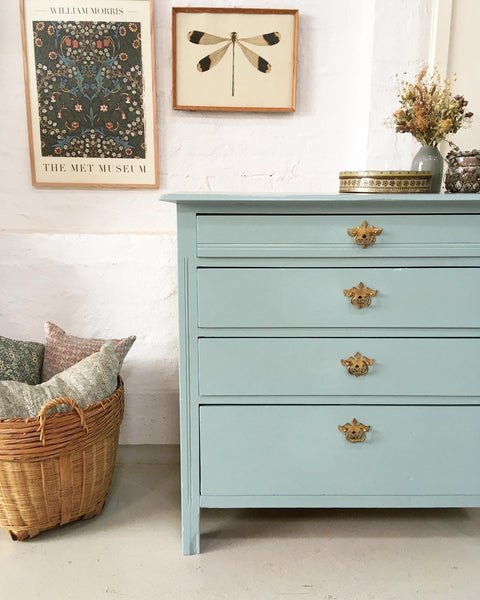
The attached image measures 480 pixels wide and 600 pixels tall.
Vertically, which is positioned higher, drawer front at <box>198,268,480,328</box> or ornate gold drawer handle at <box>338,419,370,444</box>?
drawer front at <box>198,268,480,328</box>

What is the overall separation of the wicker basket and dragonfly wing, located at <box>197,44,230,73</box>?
144 centimetres

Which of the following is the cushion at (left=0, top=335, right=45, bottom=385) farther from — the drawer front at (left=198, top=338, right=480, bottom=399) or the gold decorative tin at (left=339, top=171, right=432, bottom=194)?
the gold decorative tin at (left=339, top=171, right=432, bottom=194)

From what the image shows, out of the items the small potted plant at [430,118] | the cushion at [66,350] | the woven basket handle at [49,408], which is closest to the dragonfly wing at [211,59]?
the small potted plant at [430,118]

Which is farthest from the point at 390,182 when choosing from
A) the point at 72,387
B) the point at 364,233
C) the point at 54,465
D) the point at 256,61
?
the point at 54,465

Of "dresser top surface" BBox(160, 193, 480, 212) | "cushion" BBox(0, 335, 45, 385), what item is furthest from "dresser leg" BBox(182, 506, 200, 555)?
"dresser top surface" BBox(160, 193, 480, 212)

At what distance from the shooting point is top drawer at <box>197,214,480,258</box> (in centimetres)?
160

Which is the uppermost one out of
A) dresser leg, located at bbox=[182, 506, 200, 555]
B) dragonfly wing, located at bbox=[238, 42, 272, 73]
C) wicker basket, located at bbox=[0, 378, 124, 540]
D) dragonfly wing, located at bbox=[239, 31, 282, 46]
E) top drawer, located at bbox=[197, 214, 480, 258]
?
dragonfly wing, located at bbox=[239, 31, 282, 46]

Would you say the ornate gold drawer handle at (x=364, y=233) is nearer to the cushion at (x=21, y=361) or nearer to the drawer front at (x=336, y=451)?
the drawer front at (x=336, y=451)

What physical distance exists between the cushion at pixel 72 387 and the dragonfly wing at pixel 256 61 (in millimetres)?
1351

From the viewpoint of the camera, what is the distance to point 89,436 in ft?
5.94

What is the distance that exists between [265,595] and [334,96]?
2002mm

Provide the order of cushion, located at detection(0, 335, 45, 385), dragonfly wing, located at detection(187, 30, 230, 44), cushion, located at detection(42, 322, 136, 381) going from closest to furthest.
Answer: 1. cushion, located at detection(0, 335, 45, 385)
2. cushion, located at detection(42, 322, 136, 381)
3. dragonfly wing, located at detection(187, 30, 230, 44)

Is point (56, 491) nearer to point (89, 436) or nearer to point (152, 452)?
point (89, 436)

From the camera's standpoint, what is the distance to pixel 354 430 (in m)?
1.71
